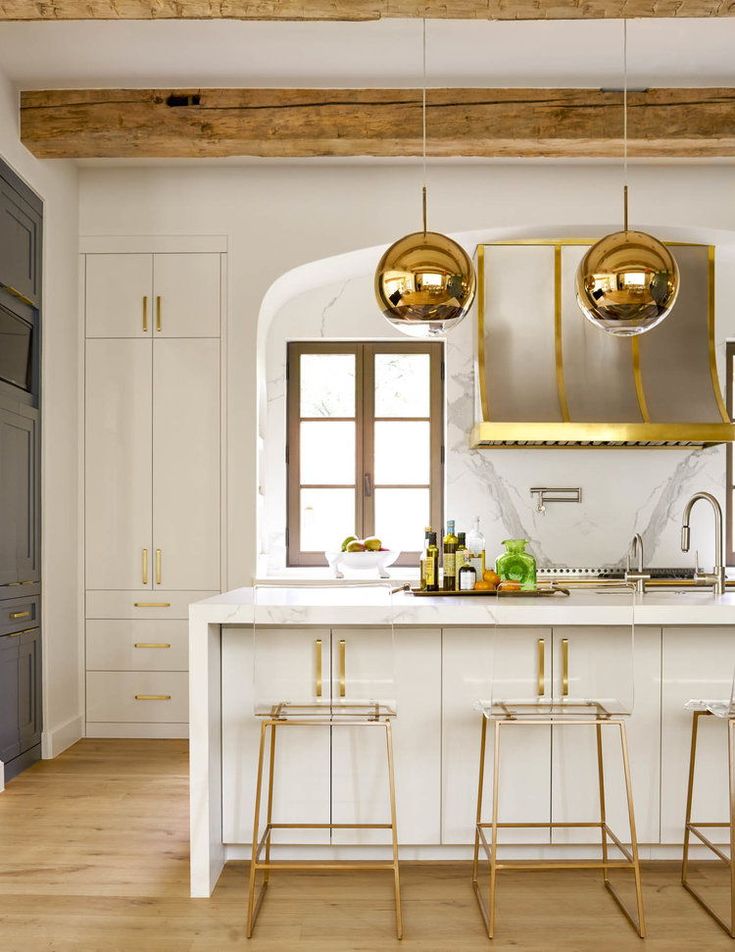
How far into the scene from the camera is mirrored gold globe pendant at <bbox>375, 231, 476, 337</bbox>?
251 centimetres

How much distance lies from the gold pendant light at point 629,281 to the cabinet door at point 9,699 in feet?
9.40

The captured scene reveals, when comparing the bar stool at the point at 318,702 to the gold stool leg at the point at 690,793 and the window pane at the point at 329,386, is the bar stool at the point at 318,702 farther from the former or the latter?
the window pane at the point at 329,386

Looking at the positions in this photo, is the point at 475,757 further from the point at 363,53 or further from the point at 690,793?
the point at 363,53

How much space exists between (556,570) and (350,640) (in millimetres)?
2467

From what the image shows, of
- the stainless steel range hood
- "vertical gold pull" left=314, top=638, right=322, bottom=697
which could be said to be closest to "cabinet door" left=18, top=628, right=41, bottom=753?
"vertical gold pull" left=314, top=638, right=322, bottom=697

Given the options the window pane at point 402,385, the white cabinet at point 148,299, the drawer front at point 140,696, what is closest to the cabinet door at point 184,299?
the white cabinet at point 148,299

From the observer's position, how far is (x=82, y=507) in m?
4.62

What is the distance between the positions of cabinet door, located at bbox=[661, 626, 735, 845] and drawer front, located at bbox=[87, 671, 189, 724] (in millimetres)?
2635

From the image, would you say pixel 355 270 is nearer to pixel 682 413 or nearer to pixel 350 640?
pixel 682 413

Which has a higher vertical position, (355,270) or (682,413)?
(355,270)

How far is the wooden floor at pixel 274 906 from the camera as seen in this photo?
2.36 meters

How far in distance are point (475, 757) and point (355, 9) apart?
2.53 meters

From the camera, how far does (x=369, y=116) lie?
4035 millimetres

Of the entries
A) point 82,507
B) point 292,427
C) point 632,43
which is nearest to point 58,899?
point 82,507
